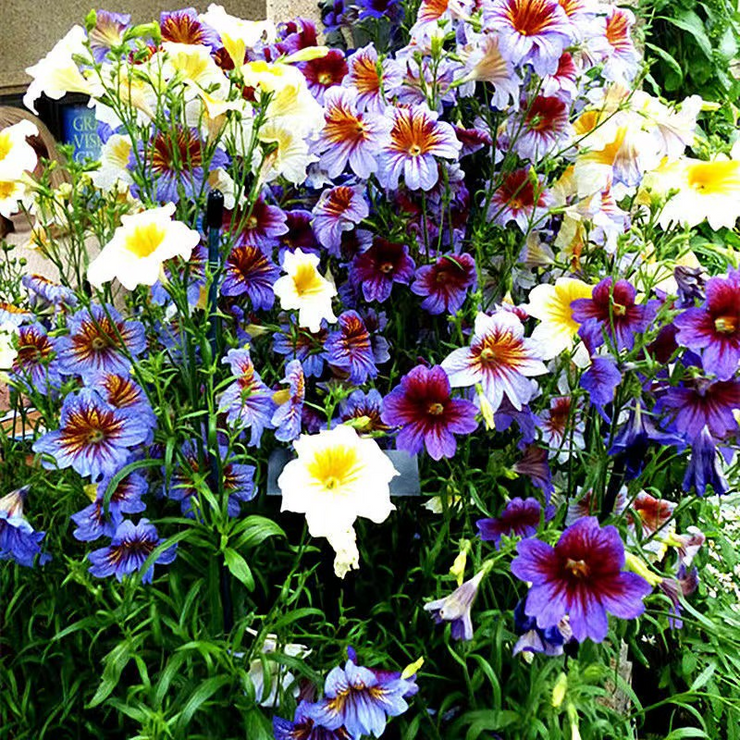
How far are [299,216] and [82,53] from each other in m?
0.37

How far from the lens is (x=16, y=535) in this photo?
48.2 inches

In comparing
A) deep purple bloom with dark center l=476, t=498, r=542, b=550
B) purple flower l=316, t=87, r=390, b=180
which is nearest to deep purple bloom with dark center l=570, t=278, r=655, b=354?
deep purple bloom with dark center l=476, t=498, r=542, b=550

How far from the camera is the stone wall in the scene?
2.87 meters

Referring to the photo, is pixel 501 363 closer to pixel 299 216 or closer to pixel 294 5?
pixel 299 216

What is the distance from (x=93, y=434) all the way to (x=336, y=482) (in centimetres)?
35

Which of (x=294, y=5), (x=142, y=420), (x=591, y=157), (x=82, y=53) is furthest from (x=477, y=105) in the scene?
(x=294, y=5)

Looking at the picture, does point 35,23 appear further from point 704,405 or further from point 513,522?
point 704,405

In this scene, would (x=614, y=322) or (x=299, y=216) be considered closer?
(x=614, y=322)

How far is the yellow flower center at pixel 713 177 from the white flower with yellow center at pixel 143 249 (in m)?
0.66

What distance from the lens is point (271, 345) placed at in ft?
4.58

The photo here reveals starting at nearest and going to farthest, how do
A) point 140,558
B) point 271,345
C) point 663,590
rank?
1. point 140,558
2. point 663,590
3. point 271,345

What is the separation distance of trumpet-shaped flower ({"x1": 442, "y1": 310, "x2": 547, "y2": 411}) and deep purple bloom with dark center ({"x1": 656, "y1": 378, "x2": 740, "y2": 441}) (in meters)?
0.19

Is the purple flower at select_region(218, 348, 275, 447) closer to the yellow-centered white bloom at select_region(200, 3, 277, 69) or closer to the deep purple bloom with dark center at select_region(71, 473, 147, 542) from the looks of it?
the deep purple bloom with dark center at select_region(71, 473, 147, 542)

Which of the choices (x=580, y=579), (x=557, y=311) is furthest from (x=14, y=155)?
(x=580, y=579)
